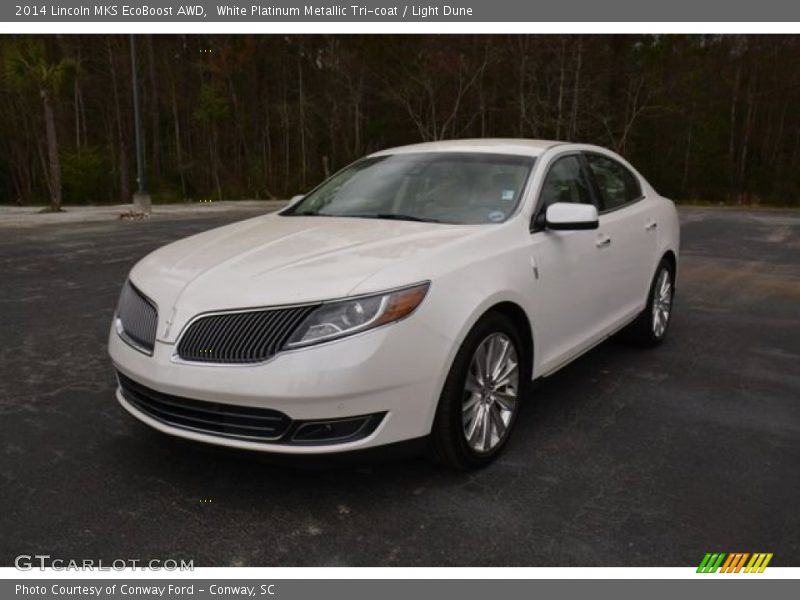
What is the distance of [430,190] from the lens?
4406 mm

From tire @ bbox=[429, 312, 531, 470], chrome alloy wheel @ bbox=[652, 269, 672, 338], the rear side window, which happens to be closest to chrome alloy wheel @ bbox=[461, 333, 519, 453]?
tire @ bbox=[429, 312, 531, 470]

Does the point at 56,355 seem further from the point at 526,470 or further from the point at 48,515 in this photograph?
the point at 526,470

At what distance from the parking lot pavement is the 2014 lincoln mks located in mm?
275

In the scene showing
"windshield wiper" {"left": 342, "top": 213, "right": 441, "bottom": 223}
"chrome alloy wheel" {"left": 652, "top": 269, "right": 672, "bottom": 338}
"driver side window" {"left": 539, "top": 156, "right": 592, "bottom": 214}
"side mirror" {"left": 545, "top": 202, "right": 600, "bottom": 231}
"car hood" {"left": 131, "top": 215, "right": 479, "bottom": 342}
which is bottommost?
"chrome alloy wheel" {"left": 652, "top": 269, "right": 672, "bottom": 338}

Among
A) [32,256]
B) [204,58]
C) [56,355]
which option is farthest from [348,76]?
[56,355]

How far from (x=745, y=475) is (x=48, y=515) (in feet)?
10.4

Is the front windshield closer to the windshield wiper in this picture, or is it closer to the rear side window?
the windshield wiper

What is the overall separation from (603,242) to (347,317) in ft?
7.44

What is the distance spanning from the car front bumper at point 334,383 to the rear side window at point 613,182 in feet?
7.90

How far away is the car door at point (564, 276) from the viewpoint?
3.92 m

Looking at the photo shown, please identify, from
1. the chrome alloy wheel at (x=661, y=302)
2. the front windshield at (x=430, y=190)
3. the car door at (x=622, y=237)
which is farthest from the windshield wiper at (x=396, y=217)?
the chrome alloy wheel at (x=661, y=302)

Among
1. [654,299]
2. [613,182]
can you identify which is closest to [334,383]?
[613,182]

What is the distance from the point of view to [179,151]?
43.1 m

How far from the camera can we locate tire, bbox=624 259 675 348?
5.59m
